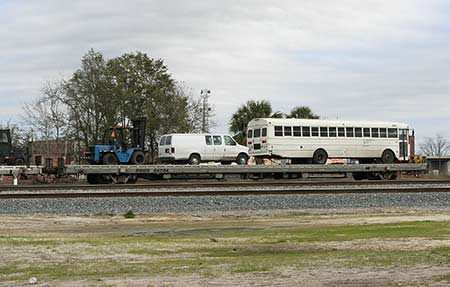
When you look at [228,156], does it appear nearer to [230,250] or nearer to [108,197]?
[108,197]

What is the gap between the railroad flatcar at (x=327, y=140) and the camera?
37.1 meters

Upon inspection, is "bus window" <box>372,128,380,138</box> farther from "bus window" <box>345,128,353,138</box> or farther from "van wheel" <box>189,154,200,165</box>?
"van wheel" <box>189,154,200,165</box>

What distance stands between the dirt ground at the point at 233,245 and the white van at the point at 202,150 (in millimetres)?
19186

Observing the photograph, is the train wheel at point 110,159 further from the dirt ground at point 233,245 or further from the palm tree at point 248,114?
the palm tree at point 248,114

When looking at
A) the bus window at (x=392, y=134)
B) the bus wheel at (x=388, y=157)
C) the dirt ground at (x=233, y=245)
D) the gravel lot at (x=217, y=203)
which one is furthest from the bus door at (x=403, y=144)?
the dirt ground at (x=233, y=245)

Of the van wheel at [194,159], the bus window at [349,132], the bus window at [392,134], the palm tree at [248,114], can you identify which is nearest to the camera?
the van wheel at [194,159]

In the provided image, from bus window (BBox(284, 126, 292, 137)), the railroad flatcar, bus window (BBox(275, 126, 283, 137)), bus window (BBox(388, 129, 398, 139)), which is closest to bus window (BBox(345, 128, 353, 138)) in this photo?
the railroad flatcar

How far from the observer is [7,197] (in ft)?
70.8

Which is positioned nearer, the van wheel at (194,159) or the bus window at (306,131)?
the van wheel at (194,159)

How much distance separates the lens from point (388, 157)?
38844 millimetres

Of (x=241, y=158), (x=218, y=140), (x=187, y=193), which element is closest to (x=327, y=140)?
(x=241, y=158)

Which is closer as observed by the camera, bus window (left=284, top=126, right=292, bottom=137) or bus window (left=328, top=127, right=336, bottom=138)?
bus window (left=284, top=126, right=292, bottom=137)

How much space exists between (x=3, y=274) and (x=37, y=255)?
1617mm

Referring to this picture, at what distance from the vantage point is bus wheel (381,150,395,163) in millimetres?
38700
